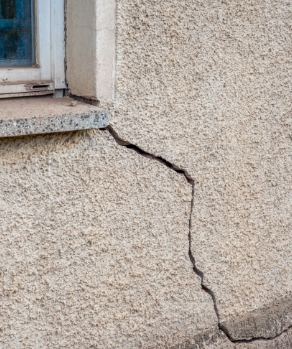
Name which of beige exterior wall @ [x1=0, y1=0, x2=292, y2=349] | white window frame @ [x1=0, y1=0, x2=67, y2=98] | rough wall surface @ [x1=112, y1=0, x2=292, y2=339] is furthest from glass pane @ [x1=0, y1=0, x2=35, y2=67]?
rough wall surface @ [x1=112, y1=0, x2=292, y2=339]

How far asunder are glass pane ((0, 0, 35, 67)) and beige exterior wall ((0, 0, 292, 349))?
0.13 meters

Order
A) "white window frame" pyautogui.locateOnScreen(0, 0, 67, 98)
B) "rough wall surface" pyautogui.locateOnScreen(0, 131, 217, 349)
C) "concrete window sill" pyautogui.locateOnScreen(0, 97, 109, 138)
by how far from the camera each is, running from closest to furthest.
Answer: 1. "concrete window sill" pyautogui.locateOnScreen(0, 97, 109, 138)
2. "rough wall surface" pyautogui.locateOnScreen(0, 131, 217, 349)
3. "white window frame" pyautogui.locateOnScreen(0, 0, 67, 98)

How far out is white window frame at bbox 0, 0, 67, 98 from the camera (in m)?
1.73

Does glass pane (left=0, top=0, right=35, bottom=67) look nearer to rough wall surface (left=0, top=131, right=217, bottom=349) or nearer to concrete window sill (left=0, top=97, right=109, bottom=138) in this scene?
concrete window sill (left=0, top=97, right=109, bottom=138)

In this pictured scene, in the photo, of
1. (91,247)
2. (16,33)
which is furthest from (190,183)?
(16,33)

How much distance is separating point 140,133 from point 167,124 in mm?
113

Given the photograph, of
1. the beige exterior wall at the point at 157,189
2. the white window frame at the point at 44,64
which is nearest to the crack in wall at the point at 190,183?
the beige exterior wall at the point at 157,189

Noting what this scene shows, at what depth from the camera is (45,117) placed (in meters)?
1.53

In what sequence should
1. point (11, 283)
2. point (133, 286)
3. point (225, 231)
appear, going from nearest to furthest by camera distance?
point (11, 283)
point (133, 286)
point (225, 231)

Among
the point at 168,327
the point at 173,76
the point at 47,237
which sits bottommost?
the point at 168,327

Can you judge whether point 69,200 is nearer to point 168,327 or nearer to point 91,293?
point 91,293

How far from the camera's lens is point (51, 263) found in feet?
5.60

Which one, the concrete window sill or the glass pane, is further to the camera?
the glass pane

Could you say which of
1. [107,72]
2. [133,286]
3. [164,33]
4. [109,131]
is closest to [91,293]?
[133,286]
